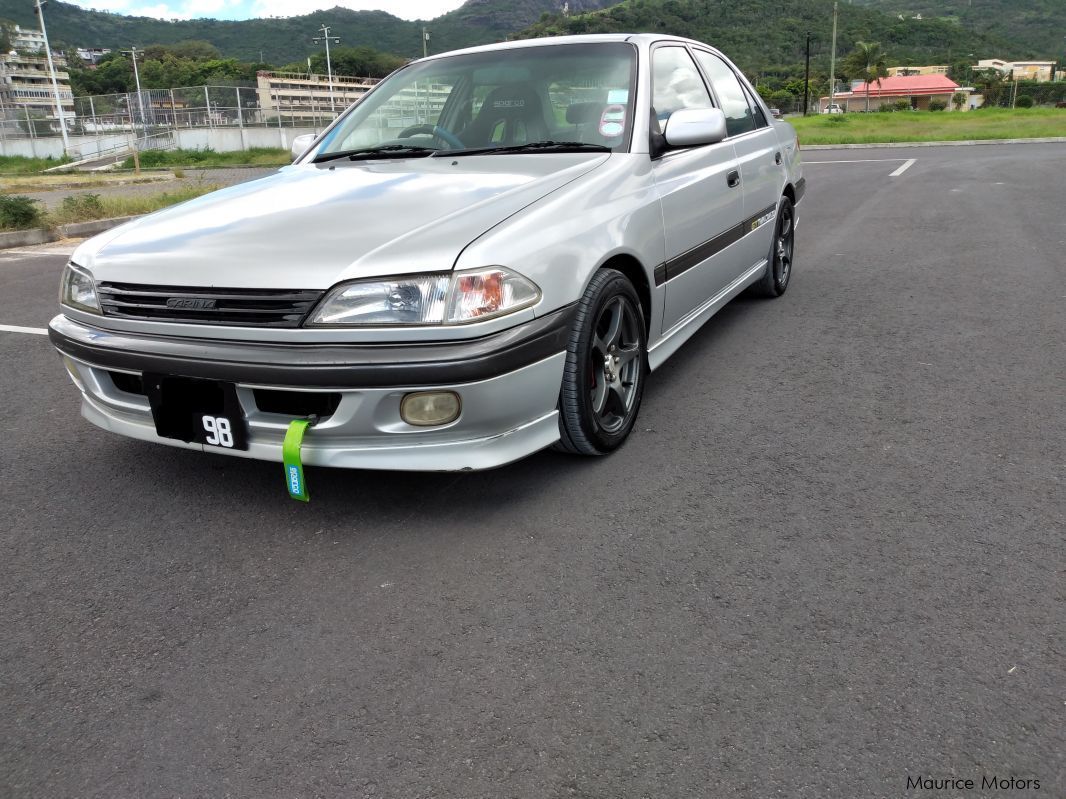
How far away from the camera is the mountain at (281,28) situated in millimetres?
101625

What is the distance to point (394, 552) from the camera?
8.68 ft

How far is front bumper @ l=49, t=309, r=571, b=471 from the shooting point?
254 centimetres

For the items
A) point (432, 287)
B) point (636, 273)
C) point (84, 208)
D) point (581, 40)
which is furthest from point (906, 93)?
point (432, 287)

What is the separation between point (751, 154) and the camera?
493 centimetres

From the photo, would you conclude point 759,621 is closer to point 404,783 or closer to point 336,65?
point 404,783

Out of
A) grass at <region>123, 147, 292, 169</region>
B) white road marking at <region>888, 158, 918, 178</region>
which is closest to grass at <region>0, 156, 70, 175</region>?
grass at <region>123, 147, 292, 169</region>

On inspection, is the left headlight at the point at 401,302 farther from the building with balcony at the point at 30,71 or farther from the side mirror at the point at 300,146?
the building with balcony at the point at 30,71

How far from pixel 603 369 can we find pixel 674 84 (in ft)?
5.69

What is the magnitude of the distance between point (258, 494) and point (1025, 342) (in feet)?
12.9

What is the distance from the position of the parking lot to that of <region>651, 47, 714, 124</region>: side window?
132 centimetres

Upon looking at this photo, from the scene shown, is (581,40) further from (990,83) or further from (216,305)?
(990,83)

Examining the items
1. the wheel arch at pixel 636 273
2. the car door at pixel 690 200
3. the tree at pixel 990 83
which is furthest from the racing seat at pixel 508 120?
the tree at pixel 990 83

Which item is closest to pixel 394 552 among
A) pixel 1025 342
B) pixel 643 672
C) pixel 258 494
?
pixel 258 494

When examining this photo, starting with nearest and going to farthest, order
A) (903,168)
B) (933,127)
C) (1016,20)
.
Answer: (903,168) < (933,127) < (1016,20)
